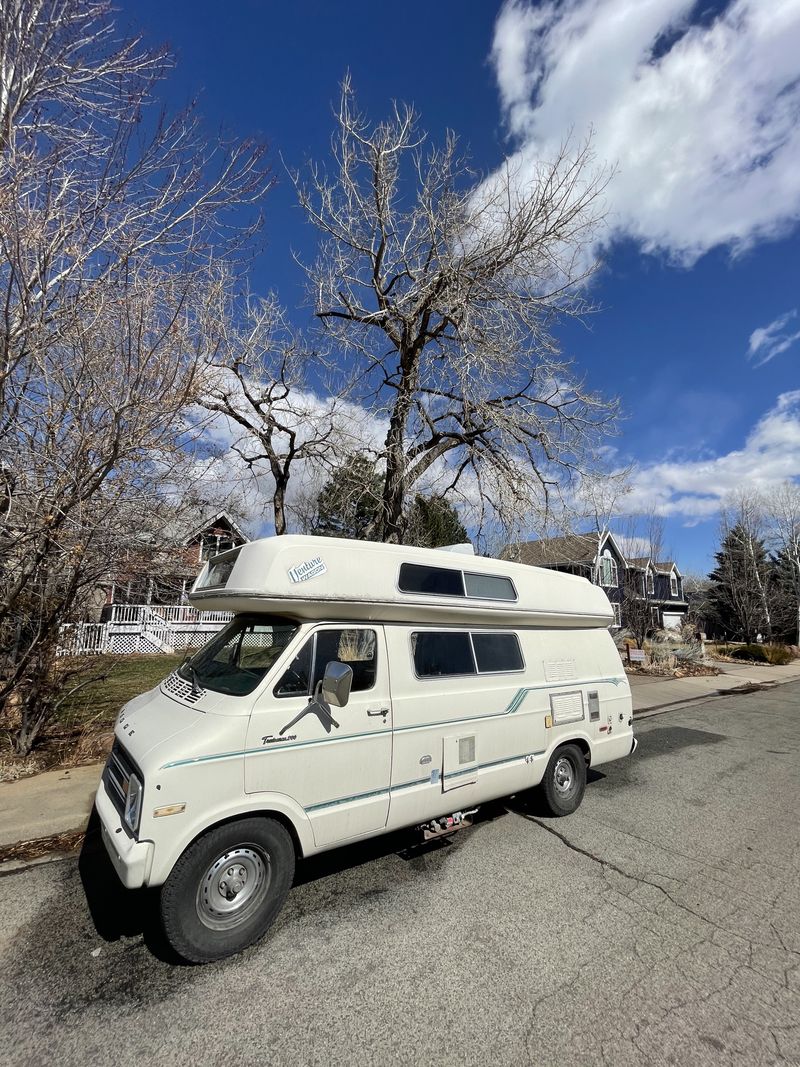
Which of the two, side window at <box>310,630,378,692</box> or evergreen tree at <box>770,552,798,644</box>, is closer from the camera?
side window at <box>310,630,378,692</box>

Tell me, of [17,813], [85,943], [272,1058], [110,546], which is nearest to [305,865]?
[85,943]

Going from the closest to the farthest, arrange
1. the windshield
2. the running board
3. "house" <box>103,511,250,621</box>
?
1. the windshield
2. the running board
3. "house" <box>103,511,250,621</box>

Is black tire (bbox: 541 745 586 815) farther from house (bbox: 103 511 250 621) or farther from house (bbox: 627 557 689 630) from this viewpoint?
house (bbox: 627 557 689 630)

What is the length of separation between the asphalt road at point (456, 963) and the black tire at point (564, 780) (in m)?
0.36

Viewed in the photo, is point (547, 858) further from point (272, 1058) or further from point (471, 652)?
point (272, 1058)

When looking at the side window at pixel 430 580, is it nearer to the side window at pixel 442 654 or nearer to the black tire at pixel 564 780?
the side window at pixel 442 654

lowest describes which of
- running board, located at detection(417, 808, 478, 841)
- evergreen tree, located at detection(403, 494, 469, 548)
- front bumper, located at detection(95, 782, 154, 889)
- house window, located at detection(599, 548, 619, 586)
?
running board, located at detection(417, 808, 478, 841)

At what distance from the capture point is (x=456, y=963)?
293 cm

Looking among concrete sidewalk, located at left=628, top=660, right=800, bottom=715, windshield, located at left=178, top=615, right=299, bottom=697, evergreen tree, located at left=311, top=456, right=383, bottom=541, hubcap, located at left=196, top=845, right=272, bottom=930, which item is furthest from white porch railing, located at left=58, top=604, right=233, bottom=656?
hubcap, located at left=196, top=845, right=272, bottom=930

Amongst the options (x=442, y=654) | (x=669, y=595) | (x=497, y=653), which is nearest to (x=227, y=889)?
(x=442, y=654)

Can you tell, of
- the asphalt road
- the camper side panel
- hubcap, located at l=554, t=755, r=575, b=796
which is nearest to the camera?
the asphalt road

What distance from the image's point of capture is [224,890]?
3018 millimetres

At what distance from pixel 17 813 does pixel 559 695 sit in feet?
17.5

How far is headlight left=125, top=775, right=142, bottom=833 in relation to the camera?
9.14 ft
